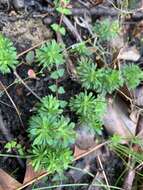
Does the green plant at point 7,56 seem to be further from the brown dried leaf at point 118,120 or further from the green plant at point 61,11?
the brown dried leaf at point 118,120

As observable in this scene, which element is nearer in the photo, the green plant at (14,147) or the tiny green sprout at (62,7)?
the green plant at (14,147)

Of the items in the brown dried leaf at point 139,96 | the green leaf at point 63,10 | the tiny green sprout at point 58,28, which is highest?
the green leaf at point 63,10

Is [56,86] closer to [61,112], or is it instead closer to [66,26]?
[61,112]


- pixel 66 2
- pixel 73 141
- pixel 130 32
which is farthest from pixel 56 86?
pixel 130 32

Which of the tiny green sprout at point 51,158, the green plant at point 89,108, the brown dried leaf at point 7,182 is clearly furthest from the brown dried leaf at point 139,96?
the brown dried leaf at point 7,182

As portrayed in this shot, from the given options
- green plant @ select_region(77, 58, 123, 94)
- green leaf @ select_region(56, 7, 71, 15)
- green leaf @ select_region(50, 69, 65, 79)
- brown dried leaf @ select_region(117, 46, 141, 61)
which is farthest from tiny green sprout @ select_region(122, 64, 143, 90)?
green leaf @ select_region(56, 7, 71, 15)

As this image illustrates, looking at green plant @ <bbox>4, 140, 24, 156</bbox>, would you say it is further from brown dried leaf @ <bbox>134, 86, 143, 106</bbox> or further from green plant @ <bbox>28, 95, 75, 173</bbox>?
brown dried leaf @ <bbox>134, 86, 143, 106</bbox>
